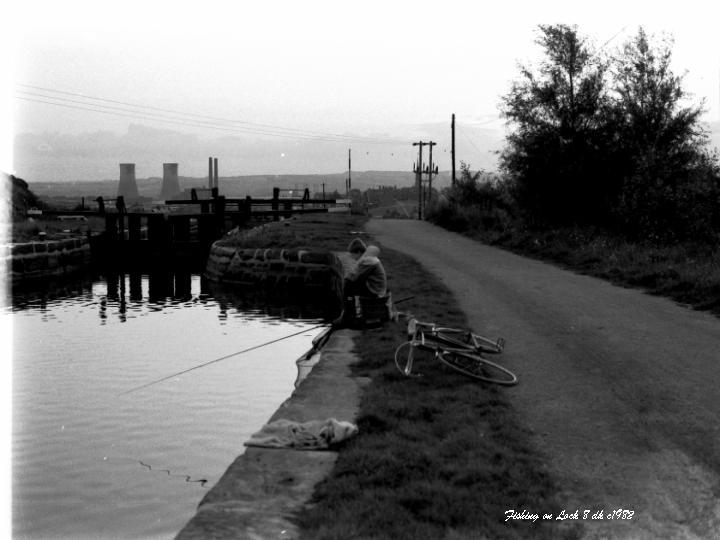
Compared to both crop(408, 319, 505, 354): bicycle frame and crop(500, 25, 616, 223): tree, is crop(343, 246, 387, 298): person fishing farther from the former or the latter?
crop(500, 25, 616, 223): tree

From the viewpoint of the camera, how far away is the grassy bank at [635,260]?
15452mm

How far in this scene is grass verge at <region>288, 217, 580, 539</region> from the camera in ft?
16.8

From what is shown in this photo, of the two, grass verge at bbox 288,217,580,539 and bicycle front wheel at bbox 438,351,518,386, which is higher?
bicycle front wheel at bbox 438,351,518,386

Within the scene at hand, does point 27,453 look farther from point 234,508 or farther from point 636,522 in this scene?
point 636,522

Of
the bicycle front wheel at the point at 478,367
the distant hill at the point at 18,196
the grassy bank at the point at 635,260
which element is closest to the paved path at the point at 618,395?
the bicycle front wheel at the point at 478,367

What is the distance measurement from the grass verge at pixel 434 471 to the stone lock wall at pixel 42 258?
25536 millimetres

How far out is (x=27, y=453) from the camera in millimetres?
9672

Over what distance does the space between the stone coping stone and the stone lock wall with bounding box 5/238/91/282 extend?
81.9ft

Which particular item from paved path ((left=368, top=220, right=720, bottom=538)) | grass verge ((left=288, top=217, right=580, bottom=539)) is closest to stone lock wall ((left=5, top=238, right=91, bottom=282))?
paved path ((left=368, top=220, right=720, bottom=538))

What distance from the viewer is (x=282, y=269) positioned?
89.1 feet

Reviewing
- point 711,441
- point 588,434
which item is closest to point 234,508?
point 588,434

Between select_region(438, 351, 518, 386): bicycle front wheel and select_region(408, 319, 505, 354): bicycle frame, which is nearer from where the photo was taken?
select_region(438, 351, 518, 386): bicycle front wheel

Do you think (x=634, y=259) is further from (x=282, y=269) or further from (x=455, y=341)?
(x=282, y=269)

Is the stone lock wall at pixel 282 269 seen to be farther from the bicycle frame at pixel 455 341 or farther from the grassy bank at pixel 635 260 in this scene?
the bicycle frame at pixel 455 341
